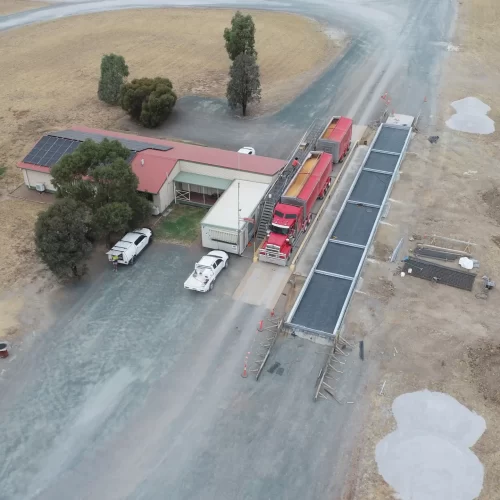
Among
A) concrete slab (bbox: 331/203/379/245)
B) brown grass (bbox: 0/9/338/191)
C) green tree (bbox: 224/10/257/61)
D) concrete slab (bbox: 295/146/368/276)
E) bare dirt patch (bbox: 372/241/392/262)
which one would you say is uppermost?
green tree (bbox: 224/10/257/61)

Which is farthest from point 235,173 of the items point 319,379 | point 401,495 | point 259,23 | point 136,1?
point 136,1

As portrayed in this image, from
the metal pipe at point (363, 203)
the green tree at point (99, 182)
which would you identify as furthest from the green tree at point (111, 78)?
the metal pipe at point (363, 203)

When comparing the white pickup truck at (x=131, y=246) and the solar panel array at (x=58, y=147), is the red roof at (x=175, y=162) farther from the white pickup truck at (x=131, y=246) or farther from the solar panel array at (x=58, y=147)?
the white pickup truck at (x=131, y=246)

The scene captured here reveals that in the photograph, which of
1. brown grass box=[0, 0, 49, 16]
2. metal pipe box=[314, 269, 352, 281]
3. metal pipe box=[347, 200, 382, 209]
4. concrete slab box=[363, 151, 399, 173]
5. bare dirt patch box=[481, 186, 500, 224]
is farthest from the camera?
brown grass box=[0, 0, 49, 16]

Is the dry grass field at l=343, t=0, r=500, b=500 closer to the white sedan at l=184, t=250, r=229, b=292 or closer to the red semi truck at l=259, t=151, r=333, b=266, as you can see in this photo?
the red semi truck at l=259, t=151, r=333, b=266

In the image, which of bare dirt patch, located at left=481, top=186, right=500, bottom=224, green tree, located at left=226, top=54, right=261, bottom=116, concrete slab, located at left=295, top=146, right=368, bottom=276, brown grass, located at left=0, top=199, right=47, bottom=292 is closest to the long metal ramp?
concrete slab, located at left=295, top=146, right=368, bottom=276

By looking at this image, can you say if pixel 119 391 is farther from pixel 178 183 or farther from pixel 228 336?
pixel 178 183

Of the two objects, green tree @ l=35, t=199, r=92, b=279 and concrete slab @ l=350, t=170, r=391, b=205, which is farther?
concrete slab @ l=350, t=170, r=391, b=205
